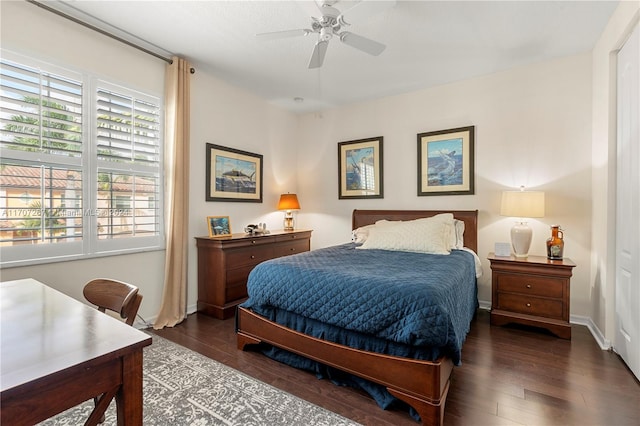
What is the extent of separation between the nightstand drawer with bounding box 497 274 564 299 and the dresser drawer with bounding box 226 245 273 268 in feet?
8.65

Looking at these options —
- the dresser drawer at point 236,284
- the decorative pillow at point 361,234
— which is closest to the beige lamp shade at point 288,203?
the decorative pillow at point 361,234

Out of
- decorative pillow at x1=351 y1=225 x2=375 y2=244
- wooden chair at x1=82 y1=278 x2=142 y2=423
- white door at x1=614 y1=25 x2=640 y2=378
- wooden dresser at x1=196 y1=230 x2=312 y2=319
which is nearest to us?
wooden chair at x1=82 y1=278 x2=142 y2=423

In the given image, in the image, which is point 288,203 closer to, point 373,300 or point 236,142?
point 236,142

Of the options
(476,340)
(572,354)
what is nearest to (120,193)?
(476,340)

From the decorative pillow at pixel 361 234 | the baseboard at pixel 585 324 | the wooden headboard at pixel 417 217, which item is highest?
the wooden headboard at pixel 417 217

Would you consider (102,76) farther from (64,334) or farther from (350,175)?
(350,175)

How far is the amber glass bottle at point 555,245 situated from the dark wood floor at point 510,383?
2.47 ft

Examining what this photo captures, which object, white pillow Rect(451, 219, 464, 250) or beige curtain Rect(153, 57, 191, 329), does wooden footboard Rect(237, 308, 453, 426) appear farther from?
white pillow Rect(451, 219, 464, 250)

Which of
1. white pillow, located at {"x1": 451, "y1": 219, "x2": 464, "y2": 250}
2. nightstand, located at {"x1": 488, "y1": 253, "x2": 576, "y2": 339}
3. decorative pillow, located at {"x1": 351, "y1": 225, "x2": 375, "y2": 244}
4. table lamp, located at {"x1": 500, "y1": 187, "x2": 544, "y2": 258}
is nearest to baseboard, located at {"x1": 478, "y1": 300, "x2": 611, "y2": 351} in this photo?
nightstand, located at {"x1": 488, "y1": 253, "x2": 576, "y2": 339}

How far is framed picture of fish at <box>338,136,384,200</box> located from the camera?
4418mm

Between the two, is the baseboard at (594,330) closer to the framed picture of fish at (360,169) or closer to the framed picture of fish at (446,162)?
the framed picture of fish at (446,162)

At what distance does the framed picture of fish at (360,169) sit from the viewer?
4418 mm

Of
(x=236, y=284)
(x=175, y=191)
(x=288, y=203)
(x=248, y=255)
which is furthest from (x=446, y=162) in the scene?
(x=175, y=191)

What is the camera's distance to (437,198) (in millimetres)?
3982
